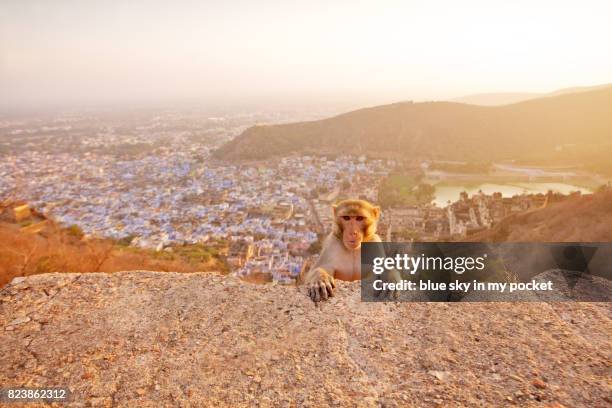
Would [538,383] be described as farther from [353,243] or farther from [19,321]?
[19,321]

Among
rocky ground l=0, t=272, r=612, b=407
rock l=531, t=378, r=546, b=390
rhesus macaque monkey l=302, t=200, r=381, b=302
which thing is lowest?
rocky ground l=0, t=272, r=612, b=407

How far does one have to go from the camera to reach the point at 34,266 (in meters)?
4.52

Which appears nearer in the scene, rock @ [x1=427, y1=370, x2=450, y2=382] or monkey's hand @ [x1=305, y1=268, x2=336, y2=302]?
rock @ [x1=427, y1=370, x2=450, y2=382]

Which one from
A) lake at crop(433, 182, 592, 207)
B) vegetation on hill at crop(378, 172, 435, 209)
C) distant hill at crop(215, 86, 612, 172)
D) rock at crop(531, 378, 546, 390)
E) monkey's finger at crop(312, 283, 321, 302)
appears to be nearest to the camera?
rock at crop(531, 378, 546, 390)

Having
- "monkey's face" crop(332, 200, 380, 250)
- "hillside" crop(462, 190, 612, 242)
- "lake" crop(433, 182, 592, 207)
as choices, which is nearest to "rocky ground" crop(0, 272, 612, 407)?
"monkey's face" crop(332, 200, 380, 250)

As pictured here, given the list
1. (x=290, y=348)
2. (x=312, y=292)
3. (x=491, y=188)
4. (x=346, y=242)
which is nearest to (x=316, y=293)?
(x=312, y=292)

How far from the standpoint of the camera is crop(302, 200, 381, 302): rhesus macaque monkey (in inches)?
122

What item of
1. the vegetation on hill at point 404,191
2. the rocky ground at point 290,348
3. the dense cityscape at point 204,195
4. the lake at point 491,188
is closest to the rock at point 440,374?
the rocky ground at point 290,348

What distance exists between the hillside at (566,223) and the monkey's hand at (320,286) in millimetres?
6522

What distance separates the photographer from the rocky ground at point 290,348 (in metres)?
1.88

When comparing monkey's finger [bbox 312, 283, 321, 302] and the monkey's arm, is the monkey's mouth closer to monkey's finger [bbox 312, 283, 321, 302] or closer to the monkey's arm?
the monkey's arm

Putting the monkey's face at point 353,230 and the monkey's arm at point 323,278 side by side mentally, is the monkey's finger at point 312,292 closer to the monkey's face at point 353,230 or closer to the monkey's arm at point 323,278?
the monkey's arm at point 323,278

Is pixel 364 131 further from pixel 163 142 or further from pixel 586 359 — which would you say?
pixel 586 359

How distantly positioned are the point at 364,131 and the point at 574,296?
52.1 metres
